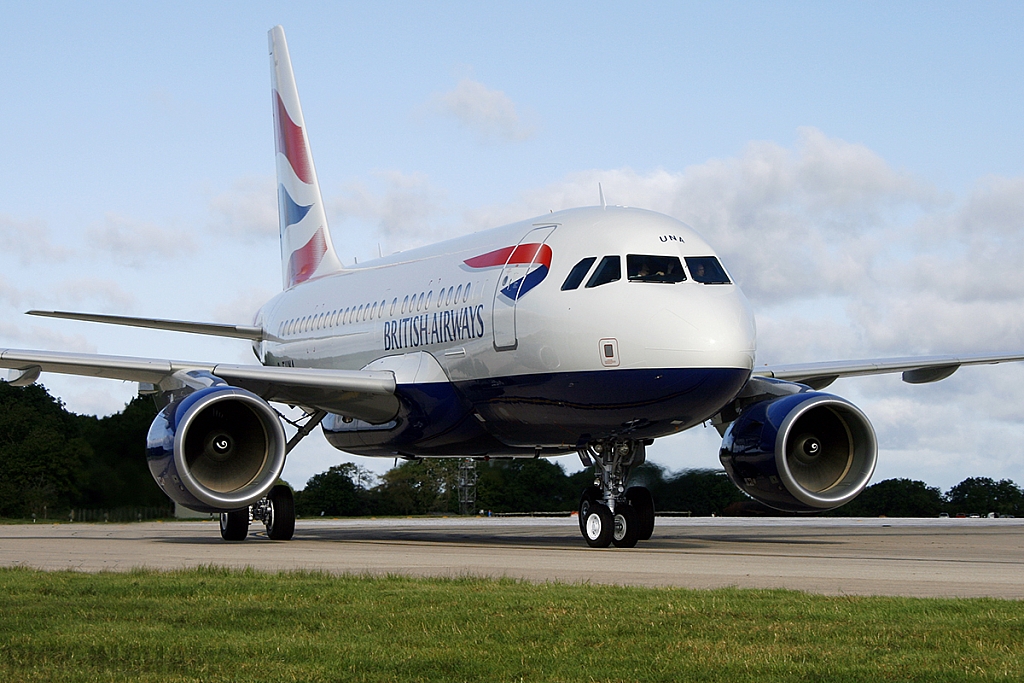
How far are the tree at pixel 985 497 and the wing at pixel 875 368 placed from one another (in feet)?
37.5

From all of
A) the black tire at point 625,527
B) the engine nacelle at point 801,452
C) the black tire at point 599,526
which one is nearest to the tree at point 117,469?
the black tire at point 599,526

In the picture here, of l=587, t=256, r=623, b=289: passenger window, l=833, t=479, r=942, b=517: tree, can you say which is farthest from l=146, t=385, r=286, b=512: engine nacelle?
l=833, t=479, r=942, b=517: tree

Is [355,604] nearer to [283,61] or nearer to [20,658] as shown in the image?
[20,658]

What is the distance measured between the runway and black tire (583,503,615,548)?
0.17 meters

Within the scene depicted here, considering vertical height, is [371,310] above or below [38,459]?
above

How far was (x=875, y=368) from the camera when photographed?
17.8 m

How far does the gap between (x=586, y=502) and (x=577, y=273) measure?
108 inches

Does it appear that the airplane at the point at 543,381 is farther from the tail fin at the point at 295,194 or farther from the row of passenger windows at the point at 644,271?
the tail fin at the point at 295,194

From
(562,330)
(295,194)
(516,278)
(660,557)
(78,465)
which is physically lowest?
(660,557)

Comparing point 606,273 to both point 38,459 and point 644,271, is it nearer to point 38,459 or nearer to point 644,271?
point 644,271

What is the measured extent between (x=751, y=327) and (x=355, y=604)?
7.60 metres

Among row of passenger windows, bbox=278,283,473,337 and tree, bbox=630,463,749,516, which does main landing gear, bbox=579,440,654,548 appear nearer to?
row of passenger windows, bbox=278,283,473,337

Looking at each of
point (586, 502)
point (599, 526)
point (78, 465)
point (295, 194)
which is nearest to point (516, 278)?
point (586, 502)

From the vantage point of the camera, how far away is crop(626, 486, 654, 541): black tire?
55.6 ft
